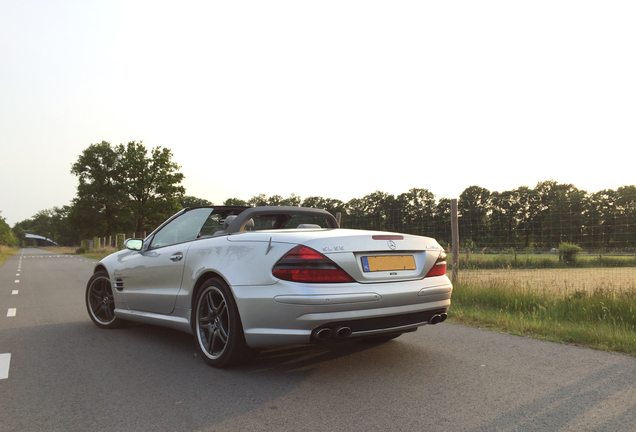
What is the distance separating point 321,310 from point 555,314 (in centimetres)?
433

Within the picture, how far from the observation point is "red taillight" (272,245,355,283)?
11.9 feet

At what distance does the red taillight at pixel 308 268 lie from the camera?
3.63 meters

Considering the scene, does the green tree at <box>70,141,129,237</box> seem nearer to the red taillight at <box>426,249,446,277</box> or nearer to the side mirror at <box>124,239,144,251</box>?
the side mirror at <box>124,239,144,251</box>

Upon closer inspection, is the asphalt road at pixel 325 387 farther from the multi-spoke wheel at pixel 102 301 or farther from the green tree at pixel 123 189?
the green tree at pixel 123 189

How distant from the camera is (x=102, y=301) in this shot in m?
6.38

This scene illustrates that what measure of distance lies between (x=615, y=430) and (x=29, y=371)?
4.42 m

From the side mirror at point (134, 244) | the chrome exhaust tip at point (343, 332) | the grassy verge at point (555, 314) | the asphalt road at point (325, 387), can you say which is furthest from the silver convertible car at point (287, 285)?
the grassy verge at point (555, 314)

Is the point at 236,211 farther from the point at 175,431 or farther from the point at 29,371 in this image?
the point at 175,431

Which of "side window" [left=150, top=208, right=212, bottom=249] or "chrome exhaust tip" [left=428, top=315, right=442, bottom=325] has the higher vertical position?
"side window" [left=150, top=208, right=212, bottom=249]

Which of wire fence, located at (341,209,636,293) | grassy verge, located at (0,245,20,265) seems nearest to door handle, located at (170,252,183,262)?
wire fence, located at (341,209,636,293)

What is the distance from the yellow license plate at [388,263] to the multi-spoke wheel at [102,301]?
12.4 ft

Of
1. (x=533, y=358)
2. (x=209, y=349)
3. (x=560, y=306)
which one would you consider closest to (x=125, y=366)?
(x=209, y=349)

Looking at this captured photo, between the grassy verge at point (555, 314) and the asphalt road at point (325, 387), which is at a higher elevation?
the grassy verge at point (555, 314)

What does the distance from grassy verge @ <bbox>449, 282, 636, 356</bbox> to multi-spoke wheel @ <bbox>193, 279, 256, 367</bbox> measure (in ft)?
11.2
